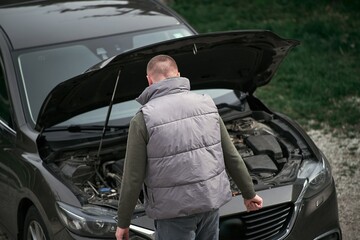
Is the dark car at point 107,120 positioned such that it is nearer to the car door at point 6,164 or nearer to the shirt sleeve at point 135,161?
the car door at point 6,164

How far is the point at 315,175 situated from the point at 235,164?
0.99 metres

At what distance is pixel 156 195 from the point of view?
3.79 m

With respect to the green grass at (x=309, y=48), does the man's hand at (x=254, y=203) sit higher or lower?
higher

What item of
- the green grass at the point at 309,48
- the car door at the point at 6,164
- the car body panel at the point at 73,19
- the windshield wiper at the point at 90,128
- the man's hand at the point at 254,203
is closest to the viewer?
the man's hand at the point at 254,203

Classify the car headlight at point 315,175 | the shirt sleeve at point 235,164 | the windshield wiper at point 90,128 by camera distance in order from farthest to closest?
the windshield wiper at point 90,128 → the car headlight at point 315,175 → the shirt sleeve at point 235,164

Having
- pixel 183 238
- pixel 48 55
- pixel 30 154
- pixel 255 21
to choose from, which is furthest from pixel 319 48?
pixel 183 238

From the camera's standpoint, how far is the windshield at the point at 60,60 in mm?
5398

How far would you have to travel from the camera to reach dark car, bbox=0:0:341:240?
4.51 meters

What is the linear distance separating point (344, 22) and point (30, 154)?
7433 millimetres

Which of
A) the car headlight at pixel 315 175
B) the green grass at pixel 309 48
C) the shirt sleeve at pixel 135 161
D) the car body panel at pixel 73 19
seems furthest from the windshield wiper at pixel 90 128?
the green grass at pixel 309 48

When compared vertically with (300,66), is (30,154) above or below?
above

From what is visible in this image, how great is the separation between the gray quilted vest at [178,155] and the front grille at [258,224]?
2.22ft

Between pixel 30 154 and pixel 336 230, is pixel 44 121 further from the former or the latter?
pixel 336 230

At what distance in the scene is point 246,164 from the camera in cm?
498
